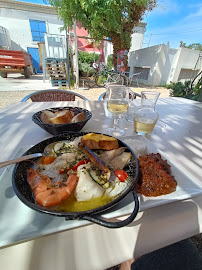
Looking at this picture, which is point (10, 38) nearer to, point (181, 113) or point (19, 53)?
point (19, 53)

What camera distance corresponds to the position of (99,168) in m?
0.51

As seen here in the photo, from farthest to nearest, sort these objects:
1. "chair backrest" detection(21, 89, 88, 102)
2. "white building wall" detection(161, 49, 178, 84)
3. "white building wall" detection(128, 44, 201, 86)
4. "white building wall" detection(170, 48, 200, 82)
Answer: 1. "white building wall" detection(161, 49, 178, 84)
2. "white building wall" detection(128, 44, 201, 86)
3. "white building wall" detection(170, 48, 200, 82)
4. "chair backrest" detection(21, 89, 88, 102)

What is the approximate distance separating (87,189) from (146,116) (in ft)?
2.37

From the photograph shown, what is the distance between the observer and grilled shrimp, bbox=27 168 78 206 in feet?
1.33

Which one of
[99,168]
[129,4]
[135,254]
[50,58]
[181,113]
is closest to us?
[135,254]

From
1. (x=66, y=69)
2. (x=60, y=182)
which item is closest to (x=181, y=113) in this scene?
(x=60, y=182)

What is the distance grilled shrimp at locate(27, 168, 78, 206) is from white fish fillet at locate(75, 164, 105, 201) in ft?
0.07

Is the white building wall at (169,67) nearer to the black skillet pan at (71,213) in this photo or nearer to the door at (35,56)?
the black skillet pan at (71,213)

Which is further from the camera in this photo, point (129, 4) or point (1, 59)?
point (1, 59)

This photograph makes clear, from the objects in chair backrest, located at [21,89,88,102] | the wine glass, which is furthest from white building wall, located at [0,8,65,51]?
the wine glass

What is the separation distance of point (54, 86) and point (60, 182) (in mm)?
6792

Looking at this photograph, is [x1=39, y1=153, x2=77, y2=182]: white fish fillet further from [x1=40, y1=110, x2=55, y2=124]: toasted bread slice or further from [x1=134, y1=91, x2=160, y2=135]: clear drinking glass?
[x1=134, y1=91, x2=160, y2=135]: clear drinking glass

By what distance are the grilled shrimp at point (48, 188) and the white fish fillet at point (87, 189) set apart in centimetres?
2

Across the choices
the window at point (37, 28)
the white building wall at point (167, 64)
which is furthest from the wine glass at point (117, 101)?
the window at point (37, 28)
